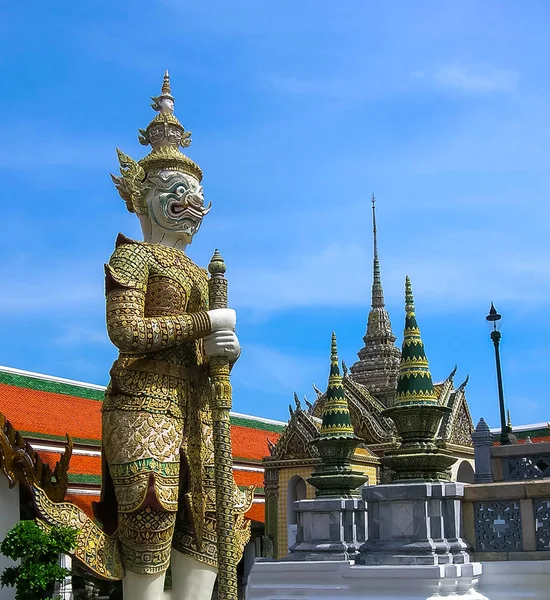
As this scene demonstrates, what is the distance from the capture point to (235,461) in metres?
→ 18.7

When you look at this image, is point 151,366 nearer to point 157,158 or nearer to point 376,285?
point 157,158

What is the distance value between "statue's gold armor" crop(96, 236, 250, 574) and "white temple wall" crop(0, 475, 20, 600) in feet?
11.0

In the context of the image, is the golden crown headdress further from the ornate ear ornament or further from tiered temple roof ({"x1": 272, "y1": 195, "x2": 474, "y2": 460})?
tiered temple roof ({"x1": 272, "y1": 195, "x2": 474, "y2": 460})

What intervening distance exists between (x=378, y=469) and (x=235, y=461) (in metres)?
3.15

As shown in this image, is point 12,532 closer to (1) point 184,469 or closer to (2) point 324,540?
(1) point 184,469

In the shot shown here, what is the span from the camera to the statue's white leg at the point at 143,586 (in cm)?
719

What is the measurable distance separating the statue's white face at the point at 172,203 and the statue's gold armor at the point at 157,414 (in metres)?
0.31

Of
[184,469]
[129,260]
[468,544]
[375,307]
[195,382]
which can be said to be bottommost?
[468,544]

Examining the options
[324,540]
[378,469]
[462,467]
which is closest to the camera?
[324,540]

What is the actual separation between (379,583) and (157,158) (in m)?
4.37

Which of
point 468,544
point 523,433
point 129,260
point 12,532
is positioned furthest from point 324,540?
point 523,433

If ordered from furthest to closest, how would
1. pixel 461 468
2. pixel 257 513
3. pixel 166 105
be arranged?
pixel 257 513, pixel 461 468, pixel 166 105

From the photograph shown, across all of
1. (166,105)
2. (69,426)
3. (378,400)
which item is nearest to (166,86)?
(166,105)

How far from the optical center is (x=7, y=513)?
411 inches
